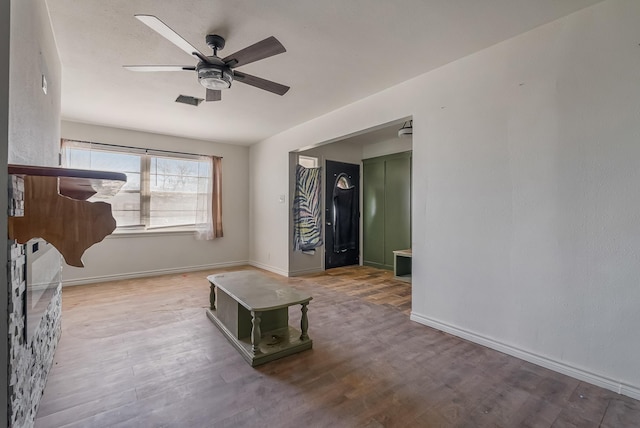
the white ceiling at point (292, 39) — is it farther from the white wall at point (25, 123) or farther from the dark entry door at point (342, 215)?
the dark entry door at point (342, 215)

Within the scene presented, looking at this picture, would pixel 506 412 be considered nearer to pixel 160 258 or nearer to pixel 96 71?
pixel 96 71

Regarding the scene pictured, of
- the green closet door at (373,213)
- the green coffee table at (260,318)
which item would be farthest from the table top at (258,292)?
the green closet door at (373,213)

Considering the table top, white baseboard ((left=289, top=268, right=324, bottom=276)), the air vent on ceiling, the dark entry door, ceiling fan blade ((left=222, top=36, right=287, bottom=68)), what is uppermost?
the air vent on ceiling

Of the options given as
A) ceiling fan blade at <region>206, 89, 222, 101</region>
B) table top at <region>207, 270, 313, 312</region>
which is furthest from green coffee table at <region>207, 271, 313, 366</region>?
ceiling fan blade at <region>206, 89, 222, 101</region>

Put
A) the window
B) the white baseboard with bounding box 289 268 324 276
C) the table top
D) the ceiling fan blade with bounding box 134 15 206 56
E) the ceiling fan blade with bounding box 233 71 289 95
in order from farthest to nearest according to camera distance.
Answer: the white baseboard with bounding box 289 268 324 276, the window, the ceiling fan blade with bounding box 233 71 289 95, the table top, the ceiling fan blade with bounding box 134 15 206 56

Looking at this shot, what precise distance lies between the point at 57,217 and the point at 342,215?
16.1ft

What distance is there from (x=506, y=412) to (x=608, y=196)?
1497 mm

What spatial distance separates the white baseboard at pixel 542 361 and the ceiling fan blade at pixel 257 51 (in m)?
2.69

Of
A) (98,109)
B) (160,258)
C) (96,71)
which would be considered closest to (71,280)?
(160,258)

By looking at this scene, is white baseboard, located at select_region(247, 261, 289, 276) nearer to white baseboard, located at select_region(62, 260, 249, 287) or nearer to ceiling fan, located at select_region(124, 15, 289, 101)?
white baseboard, located at select_region(62, 260, 249, 287)

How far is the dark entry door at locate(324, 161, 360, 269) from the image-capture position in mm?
5562

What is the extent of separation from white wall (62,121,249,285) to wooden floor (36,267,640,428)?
173 centimetres

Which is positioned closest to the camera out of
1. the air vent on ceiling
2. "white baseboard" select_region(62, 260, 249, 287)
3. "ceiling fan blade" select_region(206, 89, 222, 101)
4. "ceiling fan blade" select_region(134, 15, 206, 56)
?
"ceiling fan blade" select_region(134, 15, 206, 56)

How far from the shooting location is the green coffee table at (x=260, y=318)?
217cm
